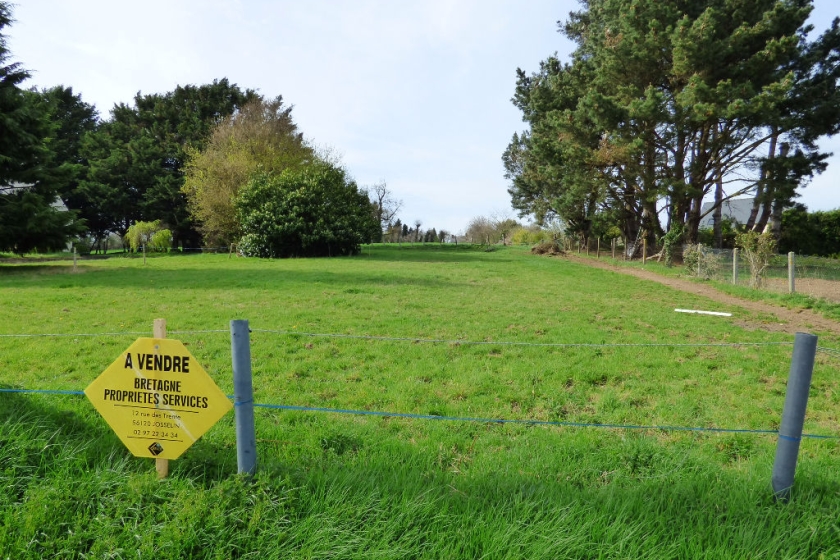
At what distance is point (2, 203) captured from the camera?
56.1ft

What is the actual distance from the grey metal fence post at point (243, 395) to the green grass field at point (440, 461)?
0.13 metres

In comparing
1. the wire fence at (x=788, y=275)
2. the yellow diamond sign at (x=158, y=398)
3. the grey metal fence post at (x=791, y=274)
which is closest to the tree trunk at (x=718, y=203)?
the wire fence at (x=788, y=275)

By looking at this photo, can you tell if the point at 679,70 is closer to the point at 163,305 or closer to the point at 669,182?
the point at 669,182

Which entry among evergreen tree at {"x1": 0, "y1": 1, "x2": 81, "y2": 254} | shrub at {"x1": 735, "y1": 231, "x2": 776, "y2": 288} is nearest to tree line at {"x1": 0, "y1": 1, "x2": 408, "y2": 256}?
evergreen tree at {"x1": 0, "y1": 1, "x2": 81, "y2": 254}

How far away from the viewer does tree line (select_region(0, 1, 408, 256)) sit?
57.4 ft

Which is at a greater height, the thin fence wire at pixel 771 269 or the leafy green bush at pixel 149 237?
the leafy green bush at pixel 149 237

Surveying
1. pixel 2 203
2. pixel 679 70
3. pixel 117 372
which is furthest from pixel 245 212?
pixel 117 372

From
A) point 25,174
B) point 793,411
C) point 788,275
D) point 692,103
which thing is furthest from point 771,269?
point 25,174

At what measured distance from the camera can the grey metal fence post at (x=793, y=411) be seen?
7.42 feet

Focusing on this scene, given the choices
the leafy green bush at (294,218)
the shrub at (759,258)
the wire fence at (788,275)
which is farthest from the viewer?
the leafy green bush at (294,218)

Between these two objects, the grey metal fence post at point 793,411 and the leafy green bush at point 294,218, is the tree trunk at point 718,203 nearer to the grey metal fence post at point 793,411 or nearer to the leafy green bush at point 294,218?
the leafy green bush at point 294,218

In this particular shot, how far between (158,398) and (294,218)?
24879mm

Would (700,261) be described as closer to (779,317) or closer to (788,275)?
(788,275)

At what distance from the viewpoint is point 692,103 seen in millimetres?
18375
